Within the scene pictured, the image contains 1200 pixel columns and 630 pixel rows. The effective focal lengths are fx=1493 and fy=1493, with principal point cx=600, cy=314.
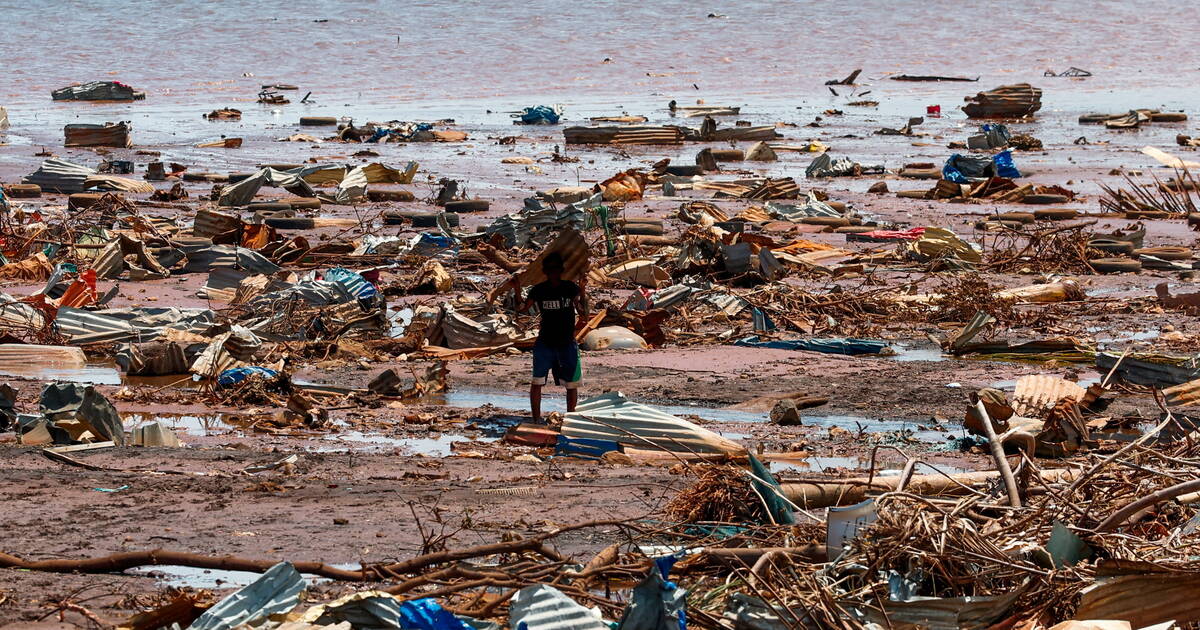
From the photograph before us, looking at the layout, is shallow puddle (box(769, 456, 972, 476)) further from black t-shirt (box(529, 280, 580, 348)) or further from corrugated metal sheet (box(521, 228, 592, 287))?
corrugated metal sheet (box(521, 228, 592, 287))

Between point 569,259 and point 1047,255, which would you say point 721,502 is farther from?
point 1047,255

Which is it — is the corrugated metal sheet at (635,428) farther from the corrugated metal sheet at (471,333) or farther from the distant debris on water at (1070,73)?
the distant debris on water at (1070,73)

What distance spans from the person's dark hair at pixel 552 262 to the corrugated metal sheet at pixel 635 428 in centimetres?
112

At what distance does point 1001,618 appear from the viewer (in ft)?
16.9

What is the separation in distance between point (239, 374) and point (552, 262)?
2461 millimetres

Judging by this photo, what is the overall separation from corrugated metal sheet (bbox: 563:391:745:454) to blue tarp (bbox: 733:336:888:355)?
350 centimetres

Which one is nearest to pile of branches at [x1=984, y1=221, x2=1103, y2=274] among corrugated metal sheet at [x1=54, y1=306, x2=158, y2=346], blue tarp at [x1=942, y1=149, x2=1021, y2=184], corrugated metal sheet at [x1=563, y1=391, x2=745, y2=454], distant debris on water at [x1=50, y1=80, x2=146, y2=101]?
blue tarp at [x1=942, y1=149, x2=1021, y2=184]

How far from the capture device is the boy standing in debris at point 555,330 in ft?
30.9

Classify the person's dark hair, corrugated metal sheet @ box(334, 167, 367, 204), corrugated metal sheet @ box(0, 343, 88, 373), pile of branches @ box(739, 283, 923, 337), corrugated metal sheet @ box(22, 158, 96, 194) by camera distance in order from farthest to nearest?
Answer: corrugated metal sheet @ box(22, 158, 96, 194) → corrugated metal sheet @ box(334, 167, 367, 204) → pile of branches @ box(739, 283, 923, 337) → corrugated metal sheet @ box(0, 343, 88, 373) → the person's dark hair

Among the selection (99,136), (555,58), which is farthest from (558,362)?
(555,58)

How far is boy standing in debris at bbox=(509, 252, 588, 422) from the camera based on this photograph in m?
9.43

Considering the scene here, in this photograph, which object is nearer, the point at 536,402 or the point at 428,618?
the point at 428,618

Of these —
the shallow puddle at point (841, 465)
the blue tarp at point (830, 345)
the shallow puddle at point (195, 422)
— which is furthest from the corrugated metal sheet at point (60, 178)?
the shallow puddle at point (841, 465)

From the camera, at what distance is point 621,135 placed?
29.0 m
